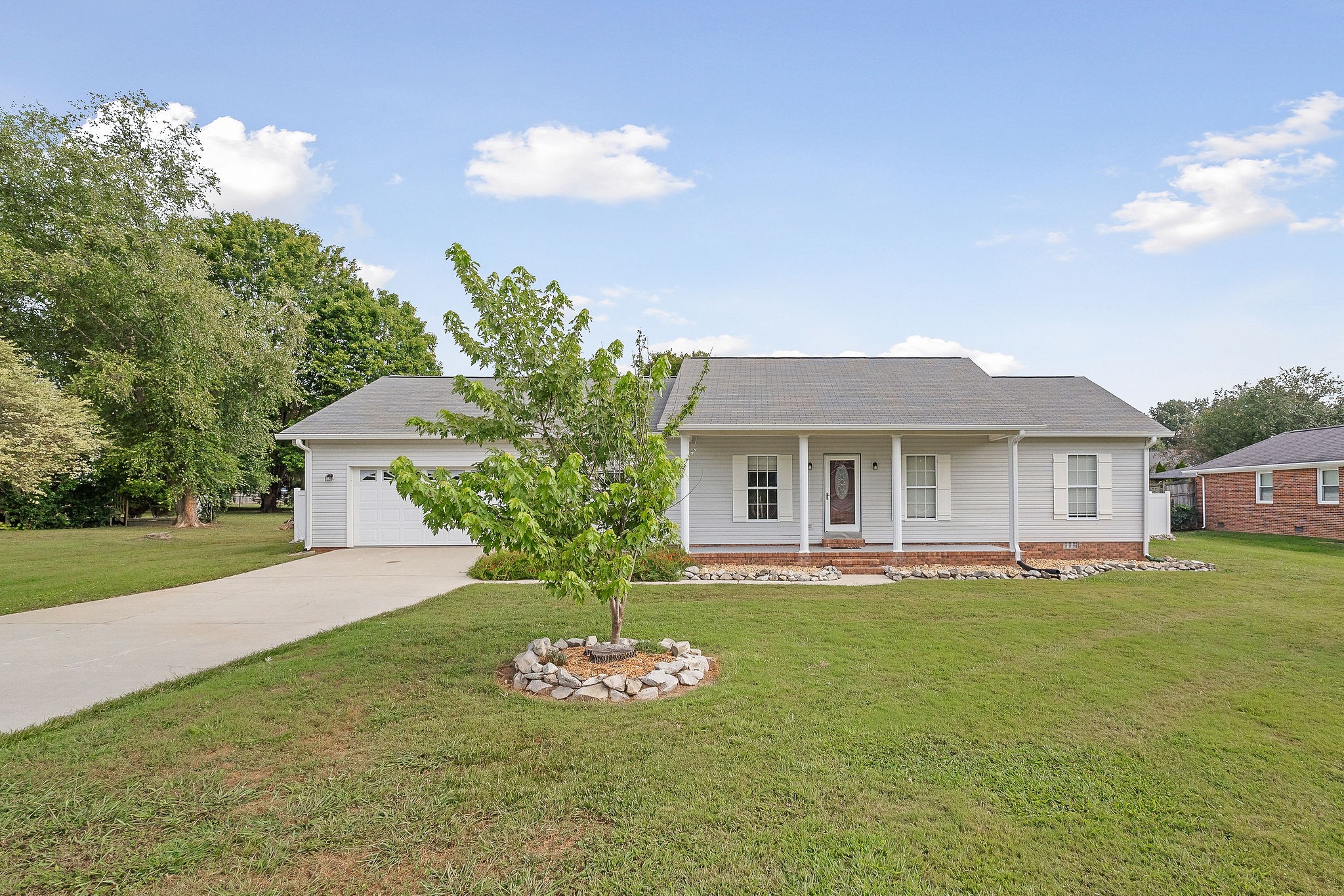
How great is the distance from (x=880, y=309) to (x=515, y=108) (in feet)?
34.0

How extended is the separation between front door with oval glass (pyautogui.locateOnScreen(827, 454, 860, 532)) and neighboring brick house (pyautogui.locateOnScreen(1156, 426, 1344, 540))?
14434 millimetres

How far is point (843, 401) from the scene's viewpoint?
44.8 ft

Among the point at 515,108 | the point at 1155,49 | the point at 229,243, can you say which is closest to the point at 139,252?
→ the point at 229,243

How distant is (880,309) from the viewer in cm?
1734

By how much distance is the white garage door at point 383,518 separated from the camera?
15.5m

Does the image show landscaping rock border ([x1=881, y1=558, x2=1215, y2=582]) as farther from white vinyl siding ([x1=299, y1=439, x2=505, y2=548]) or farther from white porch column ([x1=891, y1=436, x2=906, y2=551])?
white vinyl siding ([x1=299, y1=439, x2=505, y2=548])

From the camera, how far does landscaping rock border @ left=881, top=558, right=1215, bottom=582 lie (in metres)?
11.4

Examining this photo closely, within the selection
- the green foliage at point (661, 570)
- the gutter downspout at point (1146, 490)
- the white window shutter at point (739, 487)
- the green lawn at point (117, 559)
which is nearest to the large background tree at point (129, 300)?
the green lawn at point (117, 559)

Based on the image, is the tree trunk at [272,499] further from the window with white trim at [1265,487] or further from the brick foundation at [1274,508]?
the window with white trim at [1265,487]

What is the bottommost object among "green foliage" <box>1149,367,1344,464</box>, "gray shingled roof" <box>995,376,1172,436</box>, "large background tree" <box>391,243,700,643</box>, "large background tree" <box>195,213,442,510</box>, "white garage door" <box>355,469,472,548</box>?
"white garage door" <box>355,469,472,548</box>

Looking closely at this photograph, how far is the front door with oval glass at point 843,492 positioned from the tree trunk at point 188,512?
2150cm

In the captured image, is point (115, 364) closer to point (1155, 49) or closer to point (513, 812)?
point (513, 812)

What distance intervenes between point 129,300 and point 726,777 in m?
23.4

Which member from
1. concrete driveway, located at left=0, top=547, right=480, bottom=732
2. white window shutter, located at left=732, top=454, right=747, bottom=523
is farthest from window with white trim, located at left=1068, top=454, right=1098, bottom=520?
concrete driveway, located at left=0, top=547, right=480, bottom=732
